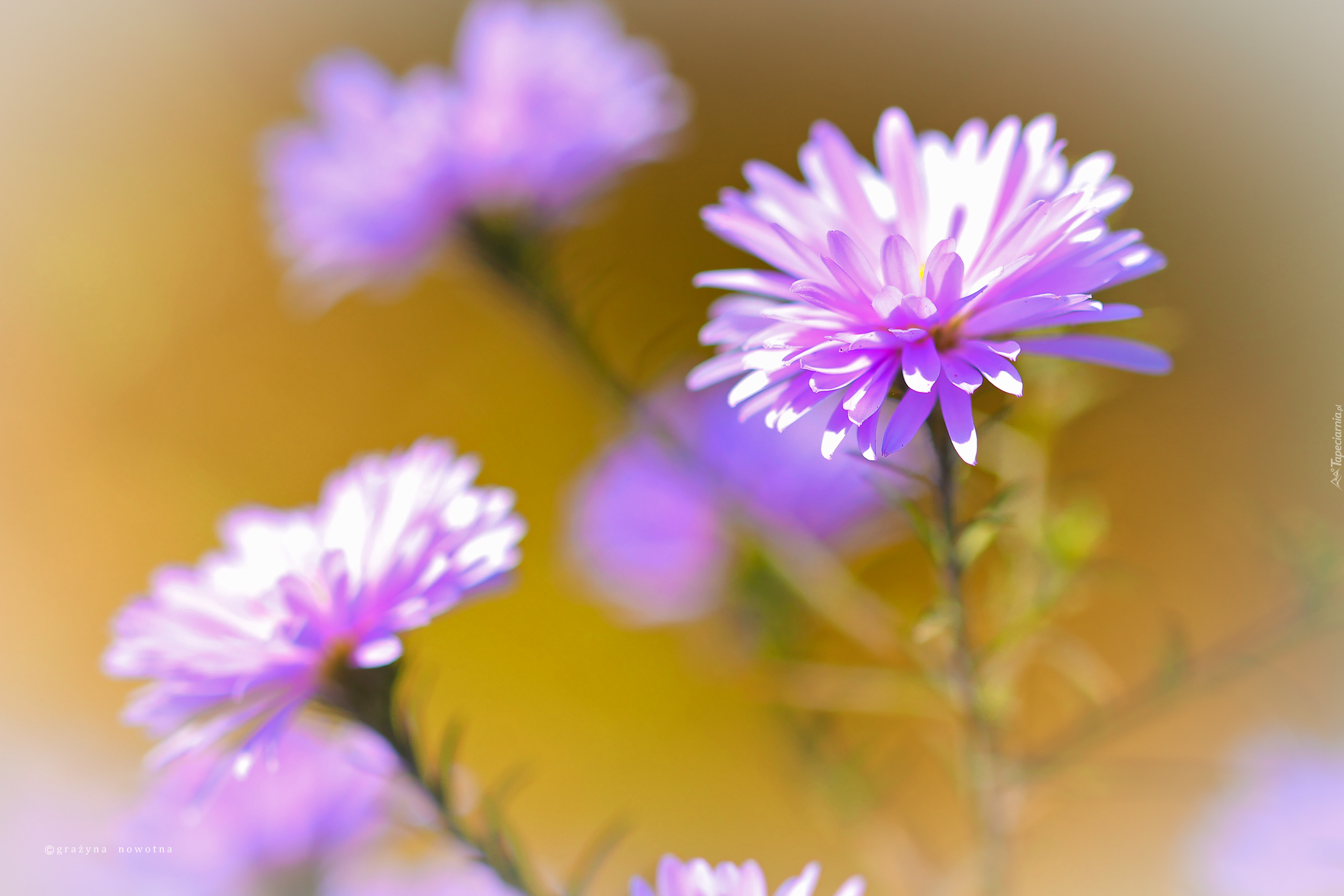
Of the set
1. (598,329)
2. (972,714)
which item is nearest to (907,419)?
(972,714)

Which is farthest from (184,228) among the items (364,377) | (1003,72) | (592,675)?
(1003,72)

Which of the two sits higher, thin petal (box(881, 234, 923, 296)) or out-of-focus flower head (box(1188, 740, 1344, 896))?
thin petal (box(881, 234, 923, 296))

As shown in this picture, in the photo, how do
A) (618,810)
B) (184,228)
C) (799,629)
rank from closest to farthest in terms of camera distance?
(799,629) < (618,810) < (184,228)

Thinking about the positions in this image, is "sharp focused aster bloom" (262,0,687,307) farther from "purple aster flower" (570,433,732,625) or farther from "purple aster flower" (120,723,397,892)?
"purple aster flower" (120,723,397,892)

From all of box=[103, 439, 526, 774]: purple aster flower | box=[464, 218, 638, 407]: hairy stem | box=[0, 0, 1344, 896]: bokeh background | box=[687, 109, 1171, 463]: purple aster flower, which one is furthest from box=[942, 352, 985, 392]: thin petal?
box=[0, 0, 1344, 896]: bokeh background

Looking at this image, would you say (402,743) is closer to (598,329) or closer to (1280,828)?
(1280,828)

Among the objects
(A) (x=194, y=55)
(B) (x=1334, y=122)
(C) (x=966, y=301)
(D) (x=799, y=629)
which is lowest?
(B) (x=1334, y=122)

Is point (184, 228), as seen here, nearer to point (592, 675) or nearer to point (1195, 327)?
point (592, 675)
